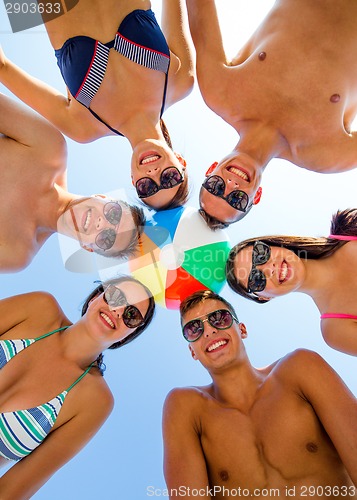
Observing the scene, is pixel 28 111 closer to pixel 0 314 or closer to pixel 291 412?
pixel 0 314

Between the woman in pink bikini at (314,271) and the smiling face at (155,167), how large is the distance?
82 cm

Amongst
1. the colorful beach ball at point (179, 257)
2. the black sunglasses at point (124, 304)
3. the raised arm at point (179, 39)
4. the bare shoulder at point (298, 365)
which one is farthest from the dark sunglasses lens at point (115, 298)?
the raised arm at point (179, 39)

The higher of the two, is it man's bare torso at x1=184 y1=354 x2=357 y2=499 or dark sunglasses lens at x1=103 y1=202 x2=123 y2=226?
dark sunglasses lens at x1=103 y1=202 x2=123 y2=226

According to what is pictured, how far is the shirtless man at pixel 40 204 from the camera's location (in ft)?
14.3

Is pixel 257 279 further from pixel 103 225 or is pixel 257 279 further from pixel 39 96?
pixel 39 96

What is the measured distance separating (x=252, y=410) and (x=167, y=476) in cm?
92

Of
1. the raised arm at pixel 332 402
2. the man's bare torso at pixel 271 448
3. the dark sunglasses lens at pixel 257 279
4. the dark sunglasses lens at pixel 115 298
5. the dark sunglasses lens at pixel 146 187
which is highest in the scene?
the dark sunglasses lens at pixel 146 187

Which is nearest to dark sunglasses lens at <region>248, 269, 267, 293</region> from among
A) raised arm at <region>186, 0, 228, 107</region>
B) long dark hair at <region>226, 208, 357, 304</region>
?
long dark hair at <region>226, 208, 357, 304</region>

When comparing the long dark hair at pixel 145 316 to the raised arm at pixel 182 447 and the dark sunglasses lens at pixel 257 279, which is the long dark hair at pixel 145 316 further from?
the dark sunglasses lens at pixel 257 279

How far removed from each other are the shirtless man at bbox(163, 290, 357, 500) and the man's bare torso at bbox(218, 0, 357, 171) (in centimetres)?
186

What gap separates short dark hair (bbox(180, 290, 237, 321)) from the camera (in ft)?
13.6

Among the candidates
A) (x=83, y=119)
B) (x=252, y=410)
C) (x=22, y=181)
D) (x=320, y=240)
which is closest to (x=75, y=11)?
(x=83, y=119)

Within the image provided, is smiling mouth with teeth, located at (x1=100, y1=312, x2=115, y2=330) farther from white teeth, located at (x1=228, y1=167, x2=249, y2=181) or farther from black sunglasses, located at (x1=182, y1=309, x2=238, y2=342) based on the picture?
white teeth, located at (x1=228, y1=167, x2=249, y2=181)

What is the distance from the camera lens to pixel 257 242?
165 inches
